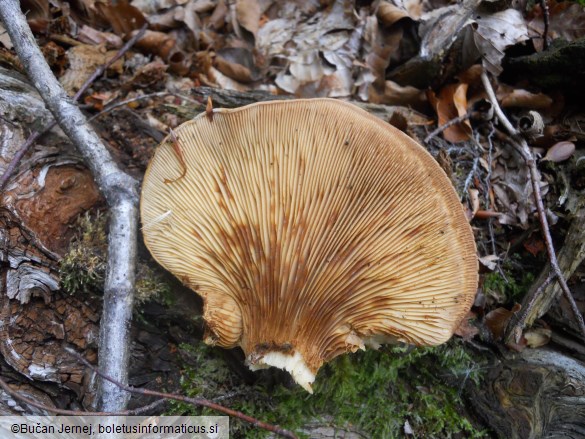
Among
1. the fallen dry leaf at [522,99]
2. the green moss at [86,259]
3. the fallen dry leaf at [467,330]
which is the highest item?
the fallen dry leaf at [522,99]

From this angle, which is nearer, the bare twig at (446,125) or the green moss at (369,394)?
the green moss at (369,394)

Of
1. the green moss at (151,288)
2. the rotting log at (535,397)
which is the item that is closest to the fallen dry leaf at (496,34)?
the rotting log at (535,397)

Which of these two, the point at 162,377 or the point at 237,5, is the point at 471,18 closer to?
the point at 237,5

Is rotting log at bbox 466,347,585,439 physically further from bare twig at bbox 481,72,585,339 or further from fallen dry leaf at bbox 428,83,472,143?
fallen dry leaf at bbox 428,83,472,143

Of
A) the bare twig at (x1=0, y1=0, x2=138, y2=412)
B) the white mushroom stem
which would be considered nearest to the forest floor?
the bare twig at (x1=0, y1=0, x2=138, y2=412)

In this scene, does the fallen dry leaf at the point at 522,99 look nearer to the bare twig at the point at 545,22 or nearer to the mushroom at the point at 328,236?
the bare twig at the point at 545,22

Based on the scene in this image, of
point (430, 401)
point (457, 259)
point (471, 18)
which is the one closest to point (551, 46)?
point (471, 18)
